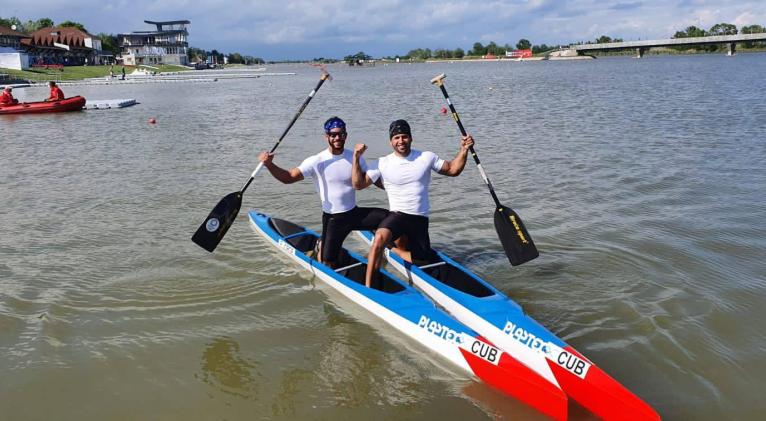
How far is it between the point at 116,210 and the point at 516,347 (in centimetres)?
919

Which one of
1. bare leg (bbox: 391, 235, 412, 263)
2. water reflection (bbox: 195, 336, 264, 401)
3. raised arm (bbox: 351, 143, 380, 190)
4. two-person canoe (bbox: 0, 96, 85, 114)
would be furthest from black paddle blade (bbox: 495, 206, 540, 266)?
two-person canoe (bbox: 0, 96, 85, 114)

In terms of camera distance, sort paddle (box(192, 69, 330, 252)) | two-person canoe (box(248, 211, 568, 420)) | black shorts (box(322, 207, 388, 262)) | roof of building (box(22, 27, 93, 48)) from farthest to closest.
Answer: roof of building (box(22, 27, 93, 48))
paddle (box(192, 69, 330, 252))
black shorts (box(322, 207, 388, 262))
two-person canoe (box(248, 211, 568, 420))

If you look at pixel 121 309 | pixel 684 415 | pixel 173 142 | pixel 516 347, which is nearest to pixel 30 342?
pixel 121 309

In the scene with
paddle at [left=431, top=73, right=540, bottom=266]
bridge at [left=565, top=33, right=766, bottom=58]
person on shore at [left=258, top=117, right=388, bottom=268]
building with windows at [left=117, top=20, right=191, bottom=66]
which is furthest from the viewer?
building with windows at [left=117, top=20, right=191, bottom=66]

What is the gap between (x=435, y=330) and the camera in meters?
5.86

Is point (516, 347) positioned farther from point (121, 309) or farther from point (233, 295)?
point (121, 309)

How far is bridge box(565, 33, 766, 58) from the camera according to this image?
4348 inches

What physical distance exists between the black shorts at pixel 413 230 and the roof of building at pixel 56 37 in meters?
98.0

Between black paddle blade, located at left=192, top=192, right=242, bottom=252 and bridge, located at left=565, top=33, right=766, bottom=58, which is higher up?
bridge, located at left=565, top=33, right=766, bottom=58

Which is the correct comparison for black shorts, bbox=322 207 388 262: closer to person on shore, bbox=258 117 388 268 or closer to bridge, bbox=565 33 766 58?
person on shore, bbox=258 117 388 268

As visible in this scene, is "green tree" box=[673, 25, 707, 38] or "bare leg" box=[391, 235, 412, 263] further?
"green tree" box=[673, 25, 707, 38]

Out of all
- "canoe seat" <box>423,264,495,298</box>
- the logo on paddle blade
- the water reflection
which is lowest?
the water reflection

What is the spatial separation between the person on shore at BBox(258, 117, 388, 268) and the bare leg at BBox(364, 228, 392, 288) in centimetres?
56

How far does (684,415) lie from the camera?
4.90 meters
